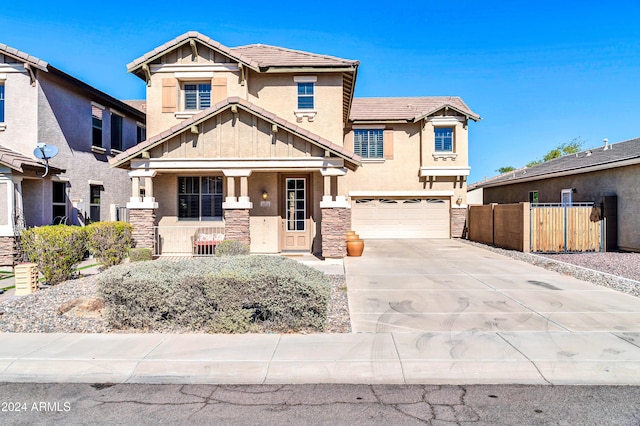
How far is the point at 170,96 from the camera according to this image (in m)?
15.7

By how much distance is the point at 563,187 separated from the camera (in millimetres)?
19938

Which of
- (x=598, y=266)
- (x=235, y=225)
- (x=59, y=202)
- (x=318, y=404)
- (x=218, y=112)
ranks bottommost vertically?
(x=318, y=404)

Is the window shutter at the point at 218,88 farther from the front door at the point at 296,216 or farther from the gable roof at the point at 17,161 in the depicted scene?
the gable roof at the point at 17,161

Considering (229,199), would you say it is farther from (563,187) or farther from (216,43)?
(563,187)

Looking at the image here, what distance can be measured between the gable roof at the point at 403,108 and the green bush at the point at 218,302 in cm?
1660

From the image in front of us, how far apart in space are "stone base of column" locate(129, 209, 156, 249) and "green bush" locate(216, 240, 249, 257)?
2.97 metres

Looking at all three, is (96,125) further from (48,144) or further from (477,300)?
(477,300)

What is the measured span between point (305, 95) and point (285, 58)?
1653 mm

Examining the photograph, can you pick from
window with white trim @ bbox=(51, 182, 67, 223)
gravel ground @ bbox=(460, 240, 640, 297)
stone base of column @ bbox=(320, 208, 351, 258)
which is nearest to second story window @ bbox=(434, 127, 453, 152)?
gravel ground @ bbox=(460, 240, 640, 297)

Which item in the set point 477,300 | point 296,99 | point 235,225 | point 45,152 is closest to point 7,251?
point 45,152

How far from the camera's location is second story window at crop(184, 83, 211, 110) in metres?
16.1

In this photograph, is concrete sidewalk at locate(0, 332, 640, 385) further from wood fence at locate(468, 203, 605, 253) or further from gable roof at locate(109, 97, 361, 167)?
wood fence at locate(468, 203, 605, 253)

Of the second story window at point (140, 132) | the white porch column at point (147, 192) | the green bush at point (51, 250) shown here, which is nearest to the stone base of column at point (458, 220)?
the white porch column at point (147, 192)

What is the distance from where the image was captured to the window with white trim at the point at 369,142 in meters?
22.5
